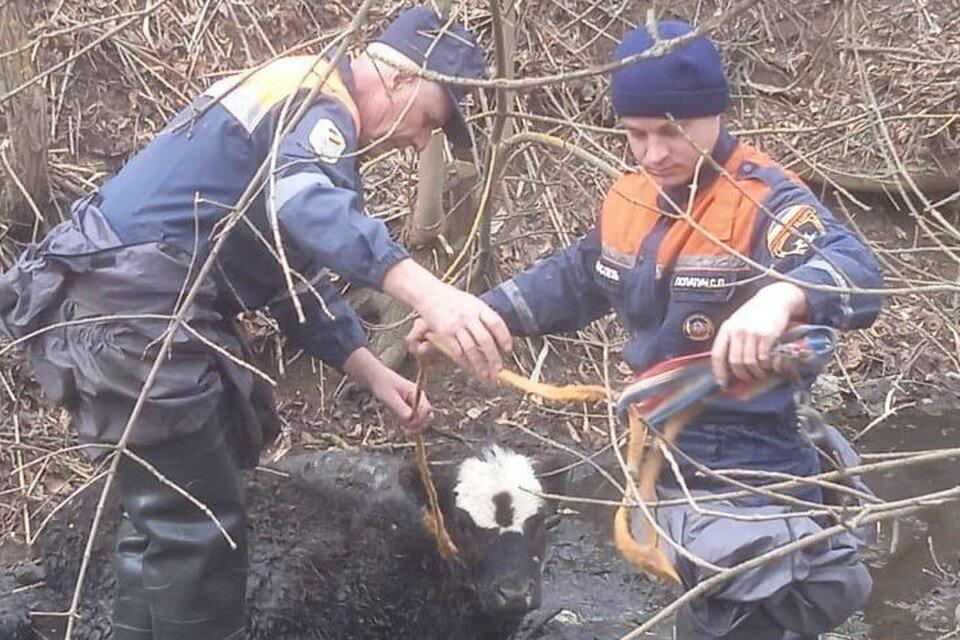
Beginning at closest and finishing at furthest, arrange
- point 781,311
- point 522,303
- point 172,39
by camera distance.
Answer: point 781,311 < point 522,303 < point 172,39

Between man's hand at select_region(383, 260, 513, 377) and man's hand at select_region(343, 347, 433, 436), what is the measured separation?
1.09 metres

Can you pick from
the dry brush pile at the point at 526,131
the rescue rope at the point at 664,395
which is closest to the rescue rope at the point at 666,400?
the rescue rope at the point at 664,395

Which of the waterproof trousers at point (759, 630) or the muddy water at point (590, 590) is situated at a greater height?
the waterproof trousers at point (759, 630)

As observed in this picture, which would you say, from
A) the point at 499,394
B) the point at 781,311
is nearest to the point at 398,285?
the point at 781,311

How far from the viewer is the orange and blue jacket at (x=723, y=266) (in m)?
3.33

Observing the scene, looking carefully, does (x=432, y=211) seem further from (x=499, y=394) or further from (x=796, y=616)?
(x=796, y=616)

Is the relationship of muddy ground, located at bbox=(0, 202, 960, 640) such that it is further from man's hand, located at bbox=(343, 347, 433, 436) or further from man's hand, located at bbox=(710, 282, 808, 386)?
man's hand, located at bbox=(710, 282, 808, 386)

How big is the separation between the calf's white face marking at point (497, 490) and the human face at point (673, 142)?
1.53m

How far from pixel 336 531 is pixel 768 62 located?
5.68 metres

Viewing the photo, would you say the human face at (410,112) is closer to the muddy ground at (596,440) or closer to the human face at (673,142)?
the human face at (673,142)

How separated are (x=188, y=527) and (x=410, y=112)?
4.40ft

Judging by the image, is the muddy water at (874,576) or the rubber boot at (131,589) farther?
the muddy water at (874,576)

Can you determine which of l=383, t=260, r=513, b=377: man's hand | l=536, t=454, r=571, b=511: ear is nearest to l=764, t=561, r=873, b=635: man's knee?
l=383, t=260, r=513, b=377: man's hand

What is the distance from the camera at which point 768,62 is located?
9602 millimetres
